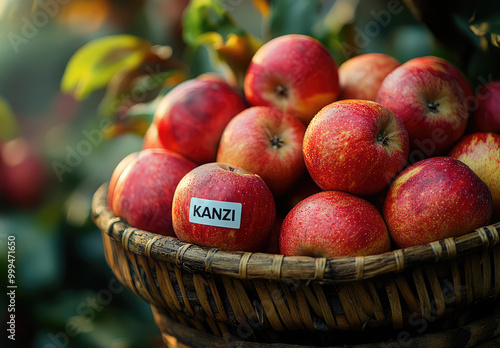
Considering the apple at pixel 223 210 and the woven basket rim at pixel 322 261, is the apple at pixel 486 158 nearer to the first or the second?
the woven basket rim at pixel 322 261

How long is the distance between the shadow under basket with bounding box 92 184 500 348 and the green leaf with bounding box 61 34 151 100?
31.2 inches

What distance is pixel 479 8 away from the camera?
926 millimetres

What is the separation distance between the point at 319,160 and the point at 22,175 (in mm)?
927

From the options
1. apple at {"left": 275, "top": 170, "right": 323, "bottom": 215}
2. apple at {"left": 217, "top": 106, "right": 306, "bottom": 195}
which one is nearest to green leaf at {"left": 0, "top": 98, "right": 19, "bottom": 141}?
apple at {"left": 217, "top": 106, "right": 306, "bottom": 195}

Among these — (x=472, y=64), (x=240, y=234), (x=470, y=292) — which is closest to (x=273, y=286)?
(x=240, y=234)

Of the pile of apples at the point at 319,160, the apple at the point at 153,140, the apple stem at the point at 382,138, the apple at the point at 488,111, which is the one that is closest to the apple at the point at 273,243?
the pile of apples at the point at 319,160

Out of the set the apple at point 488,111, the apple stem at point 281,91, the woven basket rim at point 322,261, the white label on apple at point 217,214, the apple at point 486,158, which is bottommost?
the woven basket rim at point 322,261

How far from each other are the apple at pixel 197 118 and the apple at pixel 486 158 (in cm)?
46

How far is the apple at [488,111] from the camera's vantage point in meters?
0.79

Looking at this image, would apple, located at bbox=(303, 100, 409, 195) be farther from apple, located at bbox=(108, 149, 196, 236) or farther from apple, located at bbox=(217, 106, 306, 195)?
apple, located at bbox=(108, 149, 196, 236)

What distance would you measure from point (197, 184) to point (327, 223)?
22 cm

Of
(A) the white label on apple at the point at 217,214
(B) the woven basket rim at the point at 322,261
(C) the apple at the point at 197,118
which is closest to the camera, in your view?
(B) the woven basket rim at the point at 322,261

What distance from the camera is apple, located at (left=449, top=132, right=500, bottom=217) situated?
0.71 metres

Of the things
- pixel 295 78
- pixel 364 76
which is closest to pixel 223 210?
pixel 295 78
